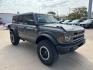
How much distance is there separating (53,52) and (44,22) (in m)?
1.59

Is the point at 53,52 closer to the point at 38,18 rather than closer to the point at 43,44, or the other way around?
the point at 43,44

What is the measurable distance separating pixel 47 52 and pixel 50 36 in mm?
585

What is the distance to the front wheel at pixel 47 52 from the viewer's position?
4328 mm

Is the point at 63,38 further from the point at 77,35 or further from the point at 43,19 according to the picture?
the point at 43,19

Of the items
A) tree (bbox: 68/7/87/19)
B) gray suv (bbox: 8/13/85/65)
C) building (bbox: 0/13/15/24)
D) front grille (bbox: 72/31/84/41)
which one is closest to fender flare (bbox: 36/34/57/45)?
gray suv (bbox: 8/13/85/65)

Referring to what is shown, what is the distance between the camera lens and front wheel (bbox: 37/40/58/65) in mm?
4328

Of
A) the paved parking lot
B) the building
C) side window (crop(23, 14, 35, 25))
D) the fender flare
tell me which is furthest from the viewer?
the building

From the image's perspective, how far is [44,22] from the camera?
17.8 feet

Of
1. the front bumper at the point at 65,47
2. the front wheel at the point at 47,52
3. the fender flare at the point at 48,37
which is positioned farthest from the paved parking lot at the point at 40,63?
the fender flare at the point at 48,37

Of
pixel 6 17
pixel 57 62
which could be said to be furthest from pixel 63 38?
pixel 6 17

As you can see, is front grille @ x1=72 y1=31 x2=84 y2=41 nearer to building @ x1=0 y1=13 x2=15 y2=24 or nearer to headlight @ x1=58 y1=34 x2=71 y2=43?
headlight @ x1=58 y1=34 x2=71 y2=43

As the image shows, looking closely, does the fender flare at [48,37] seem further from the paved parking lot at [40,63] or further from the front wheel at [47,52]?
the paved parking lot at [40,63]

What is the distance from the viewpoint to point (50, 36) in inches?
173

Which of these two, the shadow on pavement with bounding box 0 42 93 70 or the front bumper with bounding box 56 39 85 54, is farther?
the shadow on pavement with bounding box 0 42 93 70
